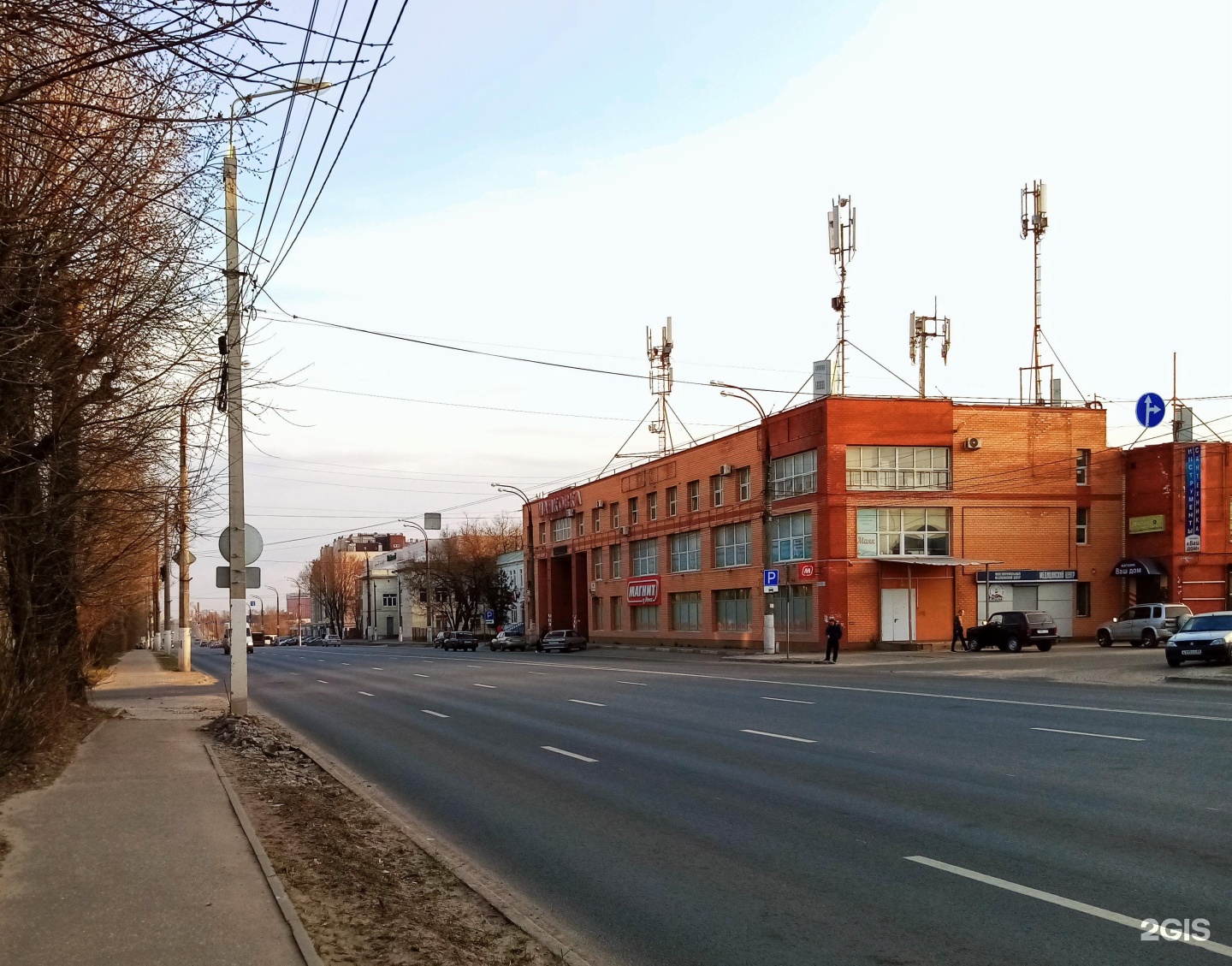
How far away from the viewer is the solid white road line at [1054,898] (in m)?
6.22

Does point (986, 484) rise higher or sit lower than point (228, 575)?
higher

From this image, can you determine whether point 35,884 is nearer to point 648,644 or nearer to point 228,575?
point 228,575

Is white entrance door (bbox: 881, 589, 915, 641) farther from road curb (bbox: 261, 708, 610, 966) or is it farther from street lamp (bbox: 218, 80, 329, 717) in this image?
road curb (bbox: 261, 708, 610, 966)

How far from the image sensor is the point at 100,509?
15.6m

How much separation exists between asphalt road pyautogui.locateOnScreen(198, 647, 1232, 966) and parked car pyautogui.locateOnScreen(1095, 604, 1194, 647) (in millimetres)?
23632

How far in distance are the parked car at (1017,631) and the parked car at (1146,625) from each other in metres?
3.52

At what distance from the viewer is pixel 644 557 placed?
66750mm

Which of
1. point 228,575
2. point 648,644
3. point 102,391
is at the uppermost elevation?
point 102,391

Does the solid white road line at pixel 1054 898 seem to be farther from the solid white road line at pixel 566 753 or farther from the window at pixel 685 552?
the window at pixel 685 552

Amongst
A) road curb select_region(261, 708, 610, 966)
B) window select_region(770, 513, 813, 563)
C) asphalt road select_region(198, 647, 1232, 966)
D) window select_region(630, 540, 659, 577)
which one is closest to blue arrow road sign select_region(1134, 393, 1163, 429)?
window select_region(770, 513, 813, 563)

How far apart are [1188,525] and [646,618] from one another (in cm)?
3025

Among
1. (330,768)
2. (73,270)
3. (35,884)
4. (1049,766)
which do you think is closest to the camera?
(35,884)

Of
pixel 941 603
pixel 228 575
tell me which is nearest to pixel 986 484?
pixel 941 603

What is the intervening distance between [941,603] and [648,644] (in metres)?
21.6
